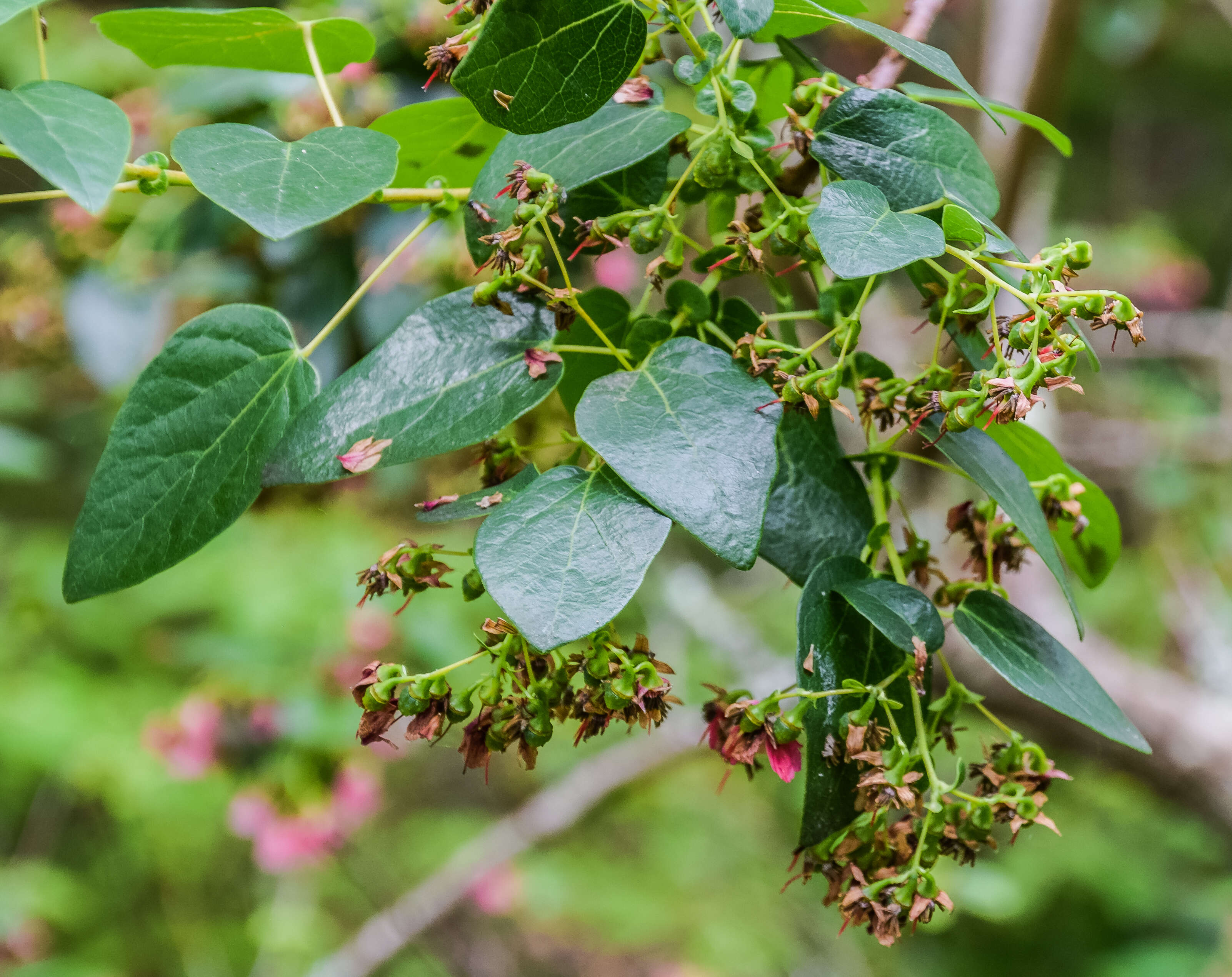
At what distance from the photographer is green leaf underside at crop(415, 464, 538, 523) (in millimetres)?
245

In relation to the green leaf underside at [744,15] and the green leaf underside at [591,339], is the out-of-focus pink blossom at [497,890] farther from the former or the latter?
the green leaf underside at [744,15]

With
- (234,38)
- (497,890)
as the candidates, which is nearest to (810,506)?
(234,38)

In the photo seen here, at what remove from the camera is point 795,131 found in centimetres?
27

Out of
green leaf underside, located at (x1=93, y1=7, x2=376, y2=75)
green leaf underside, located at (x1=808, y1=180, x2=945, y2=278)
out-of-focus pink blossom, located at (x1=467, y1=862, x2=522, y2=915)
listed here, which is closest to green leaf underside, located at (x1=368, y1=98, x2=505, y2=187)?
green leaf underside, located at (x1=93, y1=7, x2=376, y2=75)

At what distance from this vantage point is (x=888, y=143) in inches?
10.6

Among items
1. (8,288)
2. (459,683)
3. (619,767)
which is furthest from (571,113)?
(459,683)

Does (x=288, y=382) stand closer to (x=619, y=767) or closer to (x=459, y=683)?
(x=619, y=767)

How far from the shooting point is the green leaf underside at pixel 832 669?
0.81 ft

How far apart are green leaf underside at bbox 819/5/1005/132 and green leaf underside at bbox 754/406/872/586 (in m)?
0.10

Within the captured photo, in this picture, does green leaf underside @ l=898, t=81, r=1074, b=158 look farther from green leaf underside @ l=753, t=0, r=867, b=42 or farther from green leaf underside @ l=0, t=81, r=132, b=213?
green leaf underside @ l=0, t=81, r=132, b=213

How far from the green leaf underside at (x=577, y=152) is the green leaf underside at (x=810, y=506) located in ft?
0.31

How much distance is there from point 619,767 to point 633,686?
105 centimetres

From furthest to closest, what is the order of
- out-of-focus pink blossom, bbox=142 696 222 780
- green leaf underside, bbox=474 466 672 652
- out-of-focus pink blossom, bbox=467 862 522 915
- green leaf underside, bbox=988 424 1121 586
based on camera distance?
out-of-focus pink blossom, bbox=467 862 522 915
out-of-focus pink blossom, bbox=142 696 222 780
green leaf underside, bbox=988 424 1121 586
green leaf underside, bbox=474 466 672 652

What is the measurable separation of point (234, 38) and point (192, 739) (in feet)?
2.95
